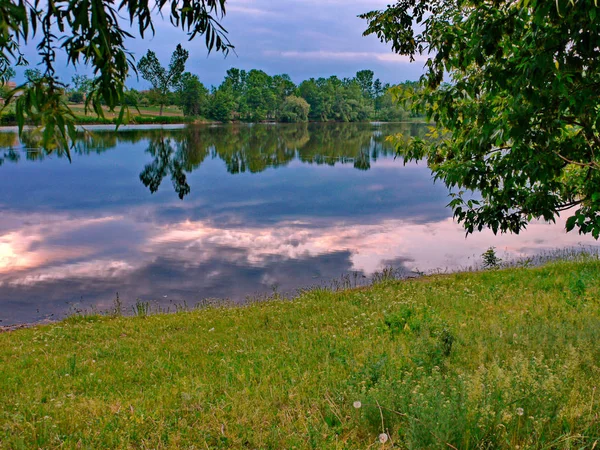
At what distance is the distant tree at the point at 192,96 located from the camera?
139512mm

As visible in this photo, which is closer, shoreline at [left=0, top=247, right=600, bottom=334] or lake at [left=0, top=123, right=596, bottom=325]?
shoreline at [left=0, top=247, right=600, bottom=334]

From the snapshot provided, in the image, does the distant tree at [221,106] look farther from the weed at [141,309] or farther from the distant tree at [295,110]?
the weed at [141,309]

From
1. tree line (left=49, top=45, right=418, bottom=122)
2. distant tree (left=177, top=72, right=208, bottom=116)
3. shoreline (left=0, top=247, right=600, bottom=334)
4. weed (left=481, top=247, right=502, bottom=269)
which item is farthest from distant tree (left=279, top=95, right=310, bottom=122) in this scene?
shoreline (left=0, top=247, right=600, bottom=334)

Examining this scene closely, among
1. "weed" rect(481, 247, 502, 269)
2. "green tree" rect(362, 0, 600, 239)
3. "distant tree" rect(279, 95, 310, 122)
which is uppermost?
"distant tree" rect(279, 95, 310, 122)

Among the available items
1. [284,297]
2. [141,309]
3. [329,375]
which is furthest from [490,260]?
[329,375]

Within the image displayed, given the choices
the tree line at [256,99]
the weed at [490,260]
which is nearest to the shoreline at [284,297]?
the weed at [490,260]

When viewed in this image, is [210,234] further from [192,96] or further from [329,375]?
[192,96]

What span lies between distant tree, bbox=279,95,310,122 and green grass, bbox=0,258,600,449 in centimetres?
15082

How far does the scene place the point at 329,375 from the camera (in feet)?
19.9

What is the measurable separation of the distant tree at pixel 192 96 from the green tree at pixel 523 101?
139116 mm

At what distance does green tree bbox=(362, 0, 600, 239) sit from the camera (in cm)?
471

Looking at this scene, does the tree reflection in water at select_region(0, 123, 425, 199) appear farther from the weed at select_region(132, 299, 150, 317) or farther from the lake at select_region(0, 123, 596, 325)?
the weed at select_region(132, 299, 150, 317)

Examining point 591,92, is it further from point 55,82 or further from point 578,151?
point 55,82

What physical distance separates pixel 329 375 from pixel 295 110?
515 feet
